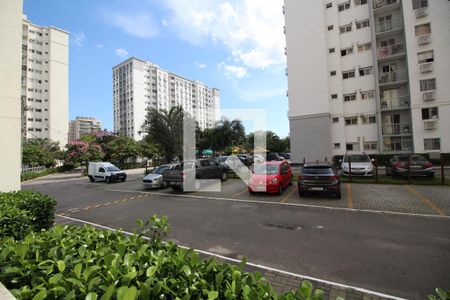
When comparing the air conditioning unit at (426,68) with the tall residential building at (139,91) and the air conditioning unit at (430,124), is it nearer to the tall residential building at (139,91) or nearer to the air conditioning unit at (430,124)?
the air conditioning unit at (430,124)

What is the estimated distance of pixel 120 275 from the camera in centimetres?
161

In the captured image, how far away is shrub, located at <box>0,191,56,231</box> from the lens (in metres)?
4.58

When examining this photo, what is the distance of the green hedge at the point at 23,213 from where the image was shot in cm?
383

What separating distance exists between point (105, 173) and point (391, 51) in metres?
31.7

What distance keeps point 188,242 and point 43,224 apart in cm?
343

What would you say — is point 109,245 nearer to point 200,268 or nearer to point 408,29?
point 200,268

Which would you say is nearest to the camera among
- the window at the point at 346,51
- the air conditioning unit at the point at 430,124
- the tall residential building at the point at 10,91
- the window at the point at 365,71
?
the tall residential building at the point at 10,91

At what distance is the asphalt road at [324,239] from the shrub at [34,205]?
242cm

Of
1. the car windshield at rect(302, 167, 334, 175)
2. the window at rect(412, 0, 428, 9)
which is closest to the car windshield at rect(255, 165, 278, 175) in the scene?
the car windshield at rect(302, 167, 334, 175)

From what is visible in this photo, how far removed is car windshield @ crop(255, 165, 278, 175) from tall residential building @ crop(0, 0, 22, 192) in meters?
9.80

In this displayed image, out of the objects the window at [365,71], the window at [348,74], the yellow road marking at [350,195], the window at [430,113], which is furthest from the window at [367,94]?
the yellow road marking at [350,195]

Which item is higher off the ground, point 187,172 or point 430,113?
point 430,113

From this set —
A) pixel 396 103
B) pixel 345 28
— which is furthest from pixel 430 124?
pixel 345 28

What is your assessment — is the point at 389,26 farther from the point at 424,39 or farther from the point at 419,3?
the point at 424,39
